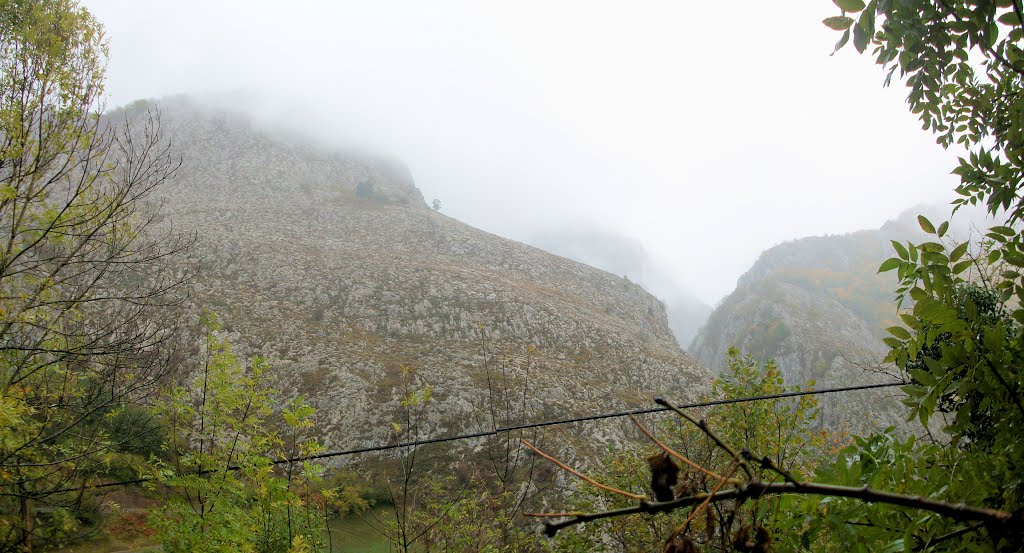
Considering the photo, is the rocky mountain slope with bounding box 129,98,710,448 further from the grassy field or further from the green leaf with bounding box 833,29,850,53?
the green leaf with bounding box 833,29,850,53

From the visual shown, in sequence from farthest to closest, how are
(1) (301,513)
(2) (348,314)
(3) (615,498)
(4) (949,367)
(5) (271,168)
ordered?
(5) (271,168) → (2) (348,314) → (1) (301,513) → (3) (615,498) → (4) (949,367)

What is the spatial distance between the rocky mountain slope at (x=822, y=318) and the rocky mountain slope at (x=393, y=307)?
51.4ft

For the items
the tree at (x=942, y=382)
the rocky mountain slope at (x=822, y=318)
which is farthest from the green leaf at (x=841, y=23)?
the rocky mountain slope at (x=822, y=318)

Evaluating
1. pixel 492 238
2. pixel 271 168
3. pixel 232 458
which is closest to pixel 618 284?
pixel 492 238

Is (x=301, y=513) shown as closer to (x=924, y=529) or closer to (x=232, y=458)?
(x=232, y=458)

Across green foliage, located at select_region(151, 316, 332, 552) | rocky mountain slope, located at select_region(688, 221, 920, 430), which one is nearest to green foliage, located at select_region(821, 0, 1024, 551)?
green foliage, located at select_region(151, 316, 332, 552)

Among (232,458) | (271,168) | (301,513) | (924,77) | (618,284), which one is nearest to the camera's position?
(924,77)

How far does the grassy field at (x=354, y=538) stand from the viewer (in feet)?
44.4

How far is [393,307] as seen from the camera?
34.4 meters

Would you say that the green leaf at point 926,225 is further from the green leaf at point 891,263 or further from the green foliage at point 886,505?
the green foliage at point 886,505

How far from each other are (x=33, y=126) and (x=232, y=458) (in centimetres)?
477

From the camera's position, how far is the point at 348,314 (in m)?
33.1

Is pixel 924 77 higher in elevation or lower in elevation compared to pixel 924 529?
higher

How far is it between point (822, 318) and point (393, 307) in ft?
201
